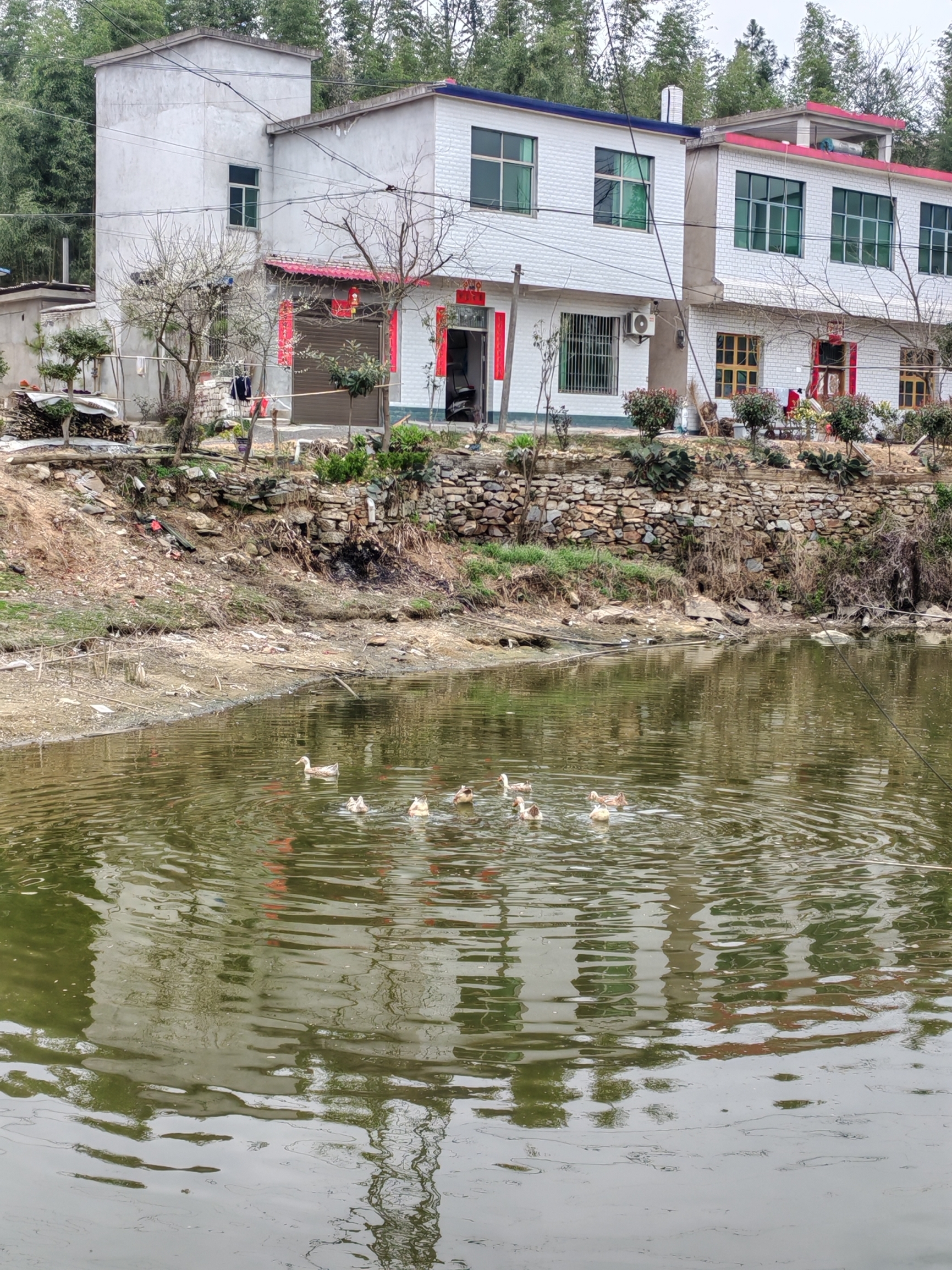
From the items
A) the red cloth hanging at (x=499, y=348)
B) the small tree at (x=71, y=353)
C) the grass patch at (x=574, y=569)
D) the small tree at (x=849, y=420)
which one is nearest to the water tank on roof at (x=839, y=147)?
the small tree at (x=849, y=420)

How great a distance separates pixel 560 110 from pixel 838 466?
10619mm

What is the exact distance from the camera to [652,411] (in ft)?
88.1

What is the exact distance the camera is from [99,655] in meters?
14.8

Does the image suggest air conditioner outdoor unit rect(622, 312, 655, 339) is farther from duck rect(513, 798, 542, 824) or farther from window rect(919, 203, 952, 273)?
duck rect(513, 798, 542, 824)

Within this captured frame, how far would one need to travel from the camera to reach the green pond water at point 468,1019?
4367mm

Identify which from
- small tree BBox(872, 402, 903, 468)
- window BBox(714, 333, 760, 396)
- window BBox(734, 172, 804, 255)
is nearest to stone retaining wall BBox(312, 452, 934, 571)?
small tree BBox(872, 402, 903, 468)

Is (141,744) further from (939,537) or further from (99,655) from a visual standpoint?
(939,537)

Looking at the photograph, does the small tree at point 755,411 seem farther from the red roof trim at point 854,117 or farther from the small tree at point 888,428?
the red roof trim at point 854,117

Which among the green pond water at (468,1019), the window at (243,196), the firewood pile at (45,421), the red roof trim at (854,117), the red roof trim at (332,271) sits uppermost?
the red roof trim at (854,117)

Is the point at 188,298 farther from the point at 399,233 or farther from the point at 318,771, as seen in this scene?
the point at 318,771

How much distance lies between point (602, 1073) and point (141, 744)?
25.7ft

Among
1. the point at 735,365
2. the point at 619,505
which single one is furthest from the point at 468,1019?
the point at 735,365

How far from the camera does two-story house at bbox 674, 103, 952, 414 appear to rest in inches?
1329

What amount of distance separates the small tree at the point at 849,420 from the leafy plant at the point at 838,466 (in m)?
0.52
